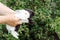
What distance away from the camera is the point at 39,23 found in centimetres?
294

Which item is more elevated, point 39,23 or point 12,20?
point 12,20

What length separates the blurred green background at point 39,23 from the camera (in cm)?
284

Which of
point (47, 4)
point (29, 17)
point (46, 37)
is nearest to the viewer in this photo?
point (29, 17)

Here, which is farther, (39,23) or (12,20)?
(39,23)

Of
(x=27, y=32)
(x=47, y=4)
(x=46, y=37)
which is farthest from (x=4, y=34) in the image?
(x=47, y=4)

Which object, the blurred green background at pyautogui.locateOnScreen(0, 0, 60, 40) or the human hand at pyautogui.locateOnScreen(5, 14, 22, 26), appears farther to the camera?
the blurred green background at pyautogui.locateOnScreen(0, 0, 60, 40)

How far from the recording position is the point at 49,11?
3.05 m

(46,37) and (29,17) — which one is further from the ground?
(29,17)

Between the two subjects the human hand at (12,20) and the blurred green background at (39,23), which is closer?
the human hand at (12,20)

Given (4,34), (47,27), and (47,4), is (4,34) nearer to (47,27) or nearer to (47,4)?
(47,27)

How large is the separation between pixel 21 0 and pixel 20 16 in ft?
5.86

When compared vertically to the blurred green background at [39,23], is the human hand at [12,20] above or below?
above

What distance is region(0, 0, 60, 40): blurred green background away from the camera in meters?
2.84

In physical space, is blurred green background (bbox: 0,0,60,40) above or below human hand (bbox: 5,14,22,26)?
below
